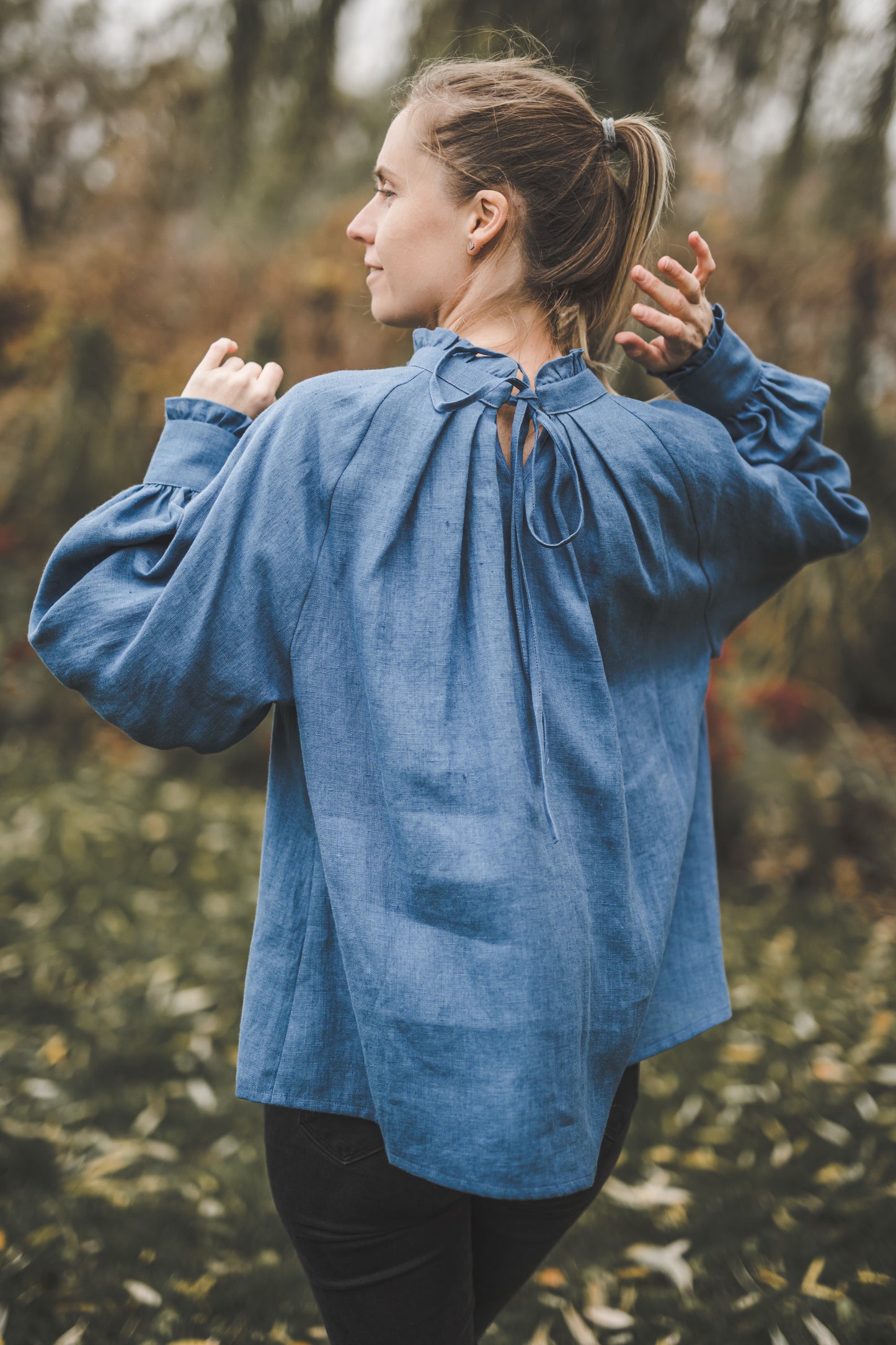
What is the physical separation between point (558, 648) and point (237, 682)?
0.32 m

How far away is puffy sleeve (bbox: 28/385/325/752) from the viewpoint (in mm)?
958

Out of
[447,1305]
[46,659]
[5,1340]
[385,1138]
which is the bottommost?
[5,1340]

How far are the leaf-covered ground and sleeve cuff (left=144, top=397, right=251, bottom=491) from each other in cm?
178

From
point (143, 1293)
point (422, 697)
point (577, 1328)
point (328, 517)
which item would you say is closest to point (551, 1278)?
point (577, 1328)

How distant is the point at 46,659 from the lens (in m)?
1.00

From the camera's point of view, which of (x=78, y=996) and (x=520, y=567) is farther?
(x=78, y=996)

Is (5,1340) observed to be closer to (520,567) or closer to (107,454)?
(520,567)

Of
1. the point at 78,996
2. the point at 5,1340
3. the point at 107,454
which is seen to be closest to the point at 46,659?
the point at 5,1340

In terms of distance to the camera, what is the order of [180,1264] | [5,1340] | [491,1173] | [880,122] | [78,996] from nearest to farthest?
[491,1173]
[5,1340]
[180,1264]
[880,122]
[78,996]

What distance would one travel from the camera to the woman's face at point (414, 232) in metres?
1.09

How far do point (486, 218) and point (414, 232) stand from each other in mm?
77

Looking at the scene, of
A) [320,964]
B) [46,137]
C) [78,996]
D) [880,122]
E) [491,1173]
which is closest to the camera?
[491,1173]

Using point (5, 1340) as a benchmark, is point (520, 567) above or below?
above

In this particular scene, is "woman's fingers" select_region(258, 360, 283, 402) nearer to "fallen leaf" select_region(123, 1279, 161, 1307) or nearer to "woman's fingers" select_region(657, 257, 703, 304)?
"woman's fingers" select_region(657, 257, 703, 304)
